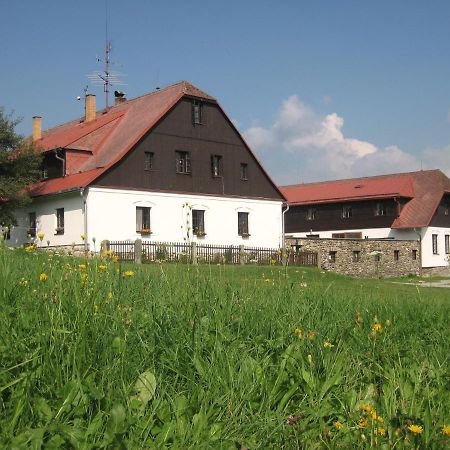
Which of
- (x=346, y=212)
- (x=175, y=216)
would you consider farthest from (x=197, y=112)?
(x=346, y=212)

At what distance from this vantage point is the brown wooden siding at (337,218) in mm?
51750

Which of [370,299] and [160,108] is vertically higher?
[160,108]

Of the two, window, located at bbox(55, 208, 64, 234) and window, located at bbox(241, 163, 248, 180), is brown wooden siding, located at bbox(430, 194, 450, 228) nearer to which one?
window, located at bbox(241, 163, 248, 180)

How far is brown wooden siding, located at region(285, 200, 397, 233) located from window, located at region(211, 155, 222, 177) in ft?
61.9

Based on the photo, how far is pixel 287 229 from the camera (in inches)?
2272

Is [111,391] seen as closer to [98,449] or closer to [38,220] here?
[98,449]

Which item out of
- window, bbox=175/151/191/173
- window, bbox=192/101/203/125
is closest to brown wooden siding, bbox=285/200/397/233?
window, bbox=192/101/203/125

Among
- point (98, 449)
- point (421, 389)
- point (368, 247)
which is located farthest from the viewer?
point (368, 247)

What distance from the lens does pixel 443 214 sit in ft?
170

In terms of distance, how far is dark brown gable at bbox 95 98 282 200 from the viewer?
112 feet

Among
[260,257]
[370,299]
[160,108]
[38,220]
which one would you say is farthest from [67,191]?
[370,299]

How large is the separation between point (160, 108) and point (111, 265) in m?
29.9

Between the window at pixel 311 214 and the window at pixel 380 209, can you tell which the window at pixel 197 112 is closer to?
the window at pixel 380 209

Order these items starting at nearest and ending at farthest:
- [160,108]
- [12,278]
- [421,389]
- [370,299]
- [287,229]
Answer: [421,389] < [12,278] < [370,299] < [160,108] < [287,229]
